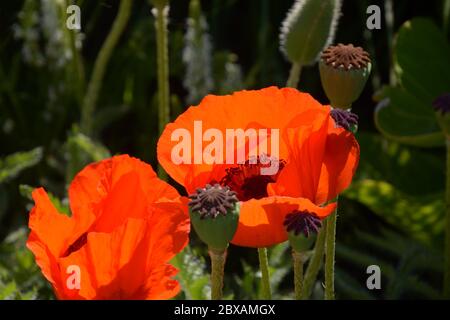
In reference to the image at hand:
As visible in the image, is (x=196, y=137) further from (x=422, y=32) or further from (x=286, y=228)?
(x=422, y=32)

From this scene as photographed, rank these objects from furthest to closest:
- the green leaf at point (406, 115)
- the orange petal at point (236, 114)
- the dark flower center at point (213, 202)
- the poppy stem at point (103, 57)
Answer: the green leaf at point (406, 115), the poppy stem at point (103, 57), the orange petal at point (236, 114), the dark flower center at point (213, 202)

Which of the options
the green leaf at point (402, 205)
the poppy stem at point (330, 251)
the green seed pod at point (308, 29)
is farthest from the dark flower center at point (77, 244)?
the green leaf at point (402, 205)

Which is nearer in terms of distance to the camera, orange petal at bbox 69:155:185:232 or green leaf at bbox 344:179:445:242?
orange petal at bbox 69:155:185:232

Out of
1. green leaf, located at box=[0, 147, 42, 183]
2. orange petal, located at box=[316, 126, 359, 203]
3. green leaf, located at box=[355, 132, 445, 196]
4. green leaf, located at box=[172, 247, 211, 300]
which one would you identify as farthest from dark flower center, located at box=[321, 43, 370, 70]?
green leaf, located at box=[355, 132, 445, 196]

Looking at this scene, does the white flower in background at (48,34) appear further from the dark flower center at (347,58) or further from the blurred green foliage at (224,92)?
the dark flower center at (347,58)

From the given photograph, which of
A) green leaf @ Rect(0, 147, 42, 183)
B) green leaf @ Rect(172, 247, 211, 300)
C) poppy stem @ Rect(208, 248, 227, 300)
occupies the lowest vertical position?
green leaf @ Rect(172, 247, 211, 300)

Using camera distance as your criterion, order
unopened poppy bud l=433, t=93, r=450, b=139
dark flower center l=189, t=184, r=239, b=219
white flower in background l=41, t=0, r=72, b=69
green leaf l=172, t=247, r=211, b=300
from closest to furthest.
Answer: dark flower center l=189, t=184, r=239, b=219 < unopened poppy bud l=433, t=93, r=450, b=139 < green leaf l=172, t=247, r=211, b=300 < white flower in background l=41, t=0, r=72, b=69

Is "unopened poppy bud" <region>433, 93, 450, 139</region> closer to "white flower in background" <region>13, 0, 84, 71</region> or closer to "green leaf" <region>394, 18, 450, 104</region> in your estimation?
"green leaf" <region>394, 18, 450, 104</region>
